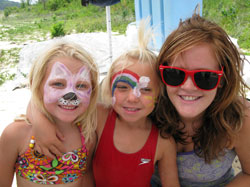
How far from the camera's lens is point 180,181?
1725 millimetres

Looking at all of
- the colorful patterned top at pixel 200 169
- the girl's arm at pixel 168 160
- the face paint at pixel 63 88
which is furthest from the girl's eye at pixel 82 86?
the colorful patterned top at pixel 200 169

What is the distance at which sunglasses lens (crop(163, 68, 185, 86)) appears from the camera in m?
1.35

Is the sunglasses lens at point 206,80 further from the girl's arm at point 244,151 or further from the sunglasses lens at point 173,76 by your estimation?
the girl's arm at point 244,151

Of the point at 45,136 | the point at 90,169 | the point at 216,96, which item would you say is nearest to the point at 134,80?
the point at 216,96

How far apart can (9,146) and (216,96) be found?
1.33m

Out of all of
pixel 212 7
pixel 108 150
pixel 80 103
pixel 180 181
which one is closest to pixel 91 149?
pixel 108 150

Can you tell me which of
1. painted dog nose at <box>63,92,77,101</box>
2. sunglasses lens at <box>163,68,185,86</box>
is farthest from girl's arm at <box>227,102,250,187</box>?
painted dog nose at <box>63,92,77,101</box>

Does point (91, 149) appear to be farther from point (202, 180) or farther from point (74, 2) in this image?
point (74, 2)

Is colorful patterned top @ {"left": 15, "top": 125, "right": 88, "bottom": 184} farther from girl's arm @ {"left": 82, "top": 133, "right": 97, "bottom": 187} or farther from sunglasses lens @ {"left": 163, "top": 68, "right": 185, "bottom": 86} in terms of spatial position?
sunglasses lens @ {"left": 163, "top": 68, "right": 185, "bottom": 86}

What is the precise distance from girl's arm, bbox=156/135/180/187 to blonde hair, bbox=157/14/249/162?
0.24ft

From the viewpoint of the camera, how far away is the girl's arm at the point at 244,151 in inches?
58.9

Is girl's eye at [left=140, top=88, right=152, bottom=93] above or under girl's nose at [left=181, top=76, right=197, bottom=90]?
under

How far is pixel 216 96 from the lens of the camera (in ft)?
4.99

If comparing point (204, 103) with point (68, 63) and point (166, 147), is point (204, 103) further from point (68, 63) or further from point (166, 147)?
point (68, 63)
